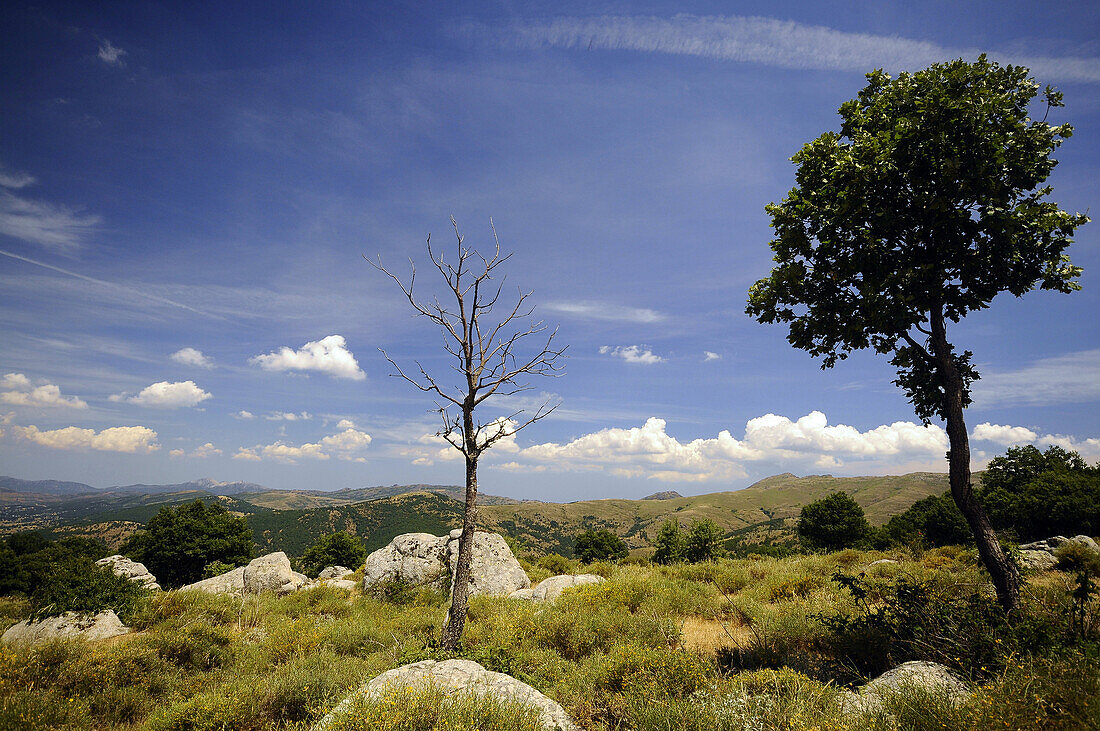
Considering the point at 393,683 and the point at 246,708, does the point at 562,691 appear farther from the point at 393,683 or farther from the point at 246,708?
the point at 246,708

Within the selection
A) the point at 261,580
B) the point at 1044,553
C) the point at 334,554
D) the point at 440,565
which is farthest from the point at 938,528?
the point at 334,554

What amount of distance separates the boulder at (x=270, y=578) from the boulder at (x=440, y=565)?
5.11 meters

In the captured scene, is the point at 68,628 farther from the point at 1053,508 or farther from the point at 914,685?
the point at 1053,508

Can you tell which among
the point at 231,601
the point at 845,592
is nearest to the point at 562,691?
the point at 845,592

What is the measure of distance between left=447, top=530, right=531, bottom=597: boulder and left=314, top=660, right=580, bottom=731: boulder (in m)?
10.2

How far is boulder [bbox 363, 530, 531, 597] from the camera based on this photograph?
17016 millimetres

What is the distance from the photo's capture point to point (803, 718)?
4.39 m

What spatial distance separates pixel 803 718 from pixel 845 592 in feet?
29.1

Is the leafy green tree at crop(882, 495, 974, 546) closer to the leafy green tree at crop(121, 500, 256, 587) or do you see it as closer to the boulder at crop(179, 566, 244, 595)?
the boulder at crop(179, 566, 244, 595)

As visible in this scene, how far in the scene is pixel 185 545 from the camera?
36344 millimetres

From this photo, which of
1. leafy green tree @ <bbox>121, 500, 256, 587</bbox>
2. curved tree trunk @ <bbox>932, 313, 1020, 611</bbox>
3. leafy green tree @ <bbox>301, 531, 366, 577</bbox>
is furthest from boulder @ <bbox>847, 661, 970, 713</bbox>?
leafy green tree @ <bbox>121, 500, 256, 587</bbox>

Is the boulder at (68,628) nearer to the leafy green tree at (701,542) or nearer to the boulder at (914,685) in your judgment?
the boulder at (914,685)

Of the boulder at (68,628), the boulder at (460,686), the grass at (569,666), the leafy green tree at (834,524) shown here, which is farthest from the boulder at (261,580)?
the leafy green tree at (834,524)

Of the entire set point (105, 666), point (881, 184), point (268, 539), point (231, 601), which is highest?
point (881, 184)
